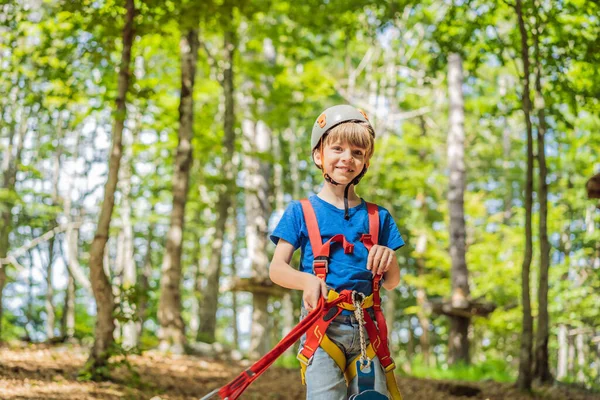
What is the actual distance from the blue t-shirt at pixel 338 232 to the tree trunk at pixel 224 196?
9472mm

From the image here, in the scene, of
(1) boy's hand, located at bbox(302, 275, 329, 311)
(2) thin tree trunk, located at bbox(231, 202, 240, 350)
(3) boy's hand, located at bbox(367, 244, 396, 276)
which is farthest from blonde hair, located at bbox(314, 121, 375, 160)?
(2) thin tree trunk, located at bbox(231, 202, 240, 350)

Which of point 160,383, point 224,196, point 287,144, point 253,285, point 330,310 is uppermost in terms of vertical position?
point 287,144

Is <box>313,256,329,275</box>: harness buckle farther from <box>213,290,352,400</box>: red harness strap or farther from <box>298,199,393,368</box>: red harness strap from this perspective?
<box>213,290,352,400</box>: red harness strap

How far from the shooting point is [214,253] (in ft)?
42.5

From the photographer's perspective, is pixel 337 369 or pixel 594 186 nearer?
pixel 337 369

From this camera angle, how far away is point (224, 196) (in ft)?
41.3

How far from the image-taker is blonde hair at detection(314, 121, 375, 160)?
2.69 m

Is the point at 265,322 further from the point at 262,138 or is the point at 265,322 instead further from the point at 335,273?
the point at 335,273

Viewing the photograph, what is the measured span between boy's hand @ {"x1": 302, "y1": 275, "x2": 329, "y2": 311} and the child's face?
46 centimetres

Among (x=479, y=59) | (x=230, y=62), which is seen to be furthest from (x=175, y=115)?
(x=479, y=59)

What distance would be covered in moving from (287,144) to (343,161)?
23.2 metres

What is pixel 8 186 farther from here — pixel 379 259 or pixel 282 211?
pixel 379 259

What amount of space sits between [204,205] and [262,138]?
7.03 feet

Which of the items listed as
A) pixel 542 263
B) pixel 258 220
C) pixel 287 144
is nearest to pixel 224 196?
pixel 258 220
